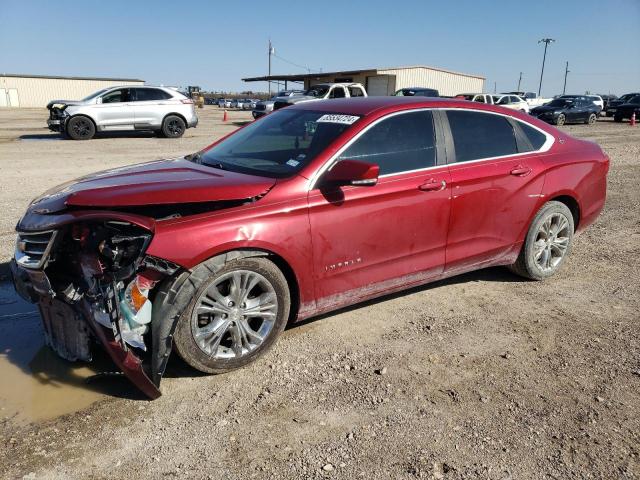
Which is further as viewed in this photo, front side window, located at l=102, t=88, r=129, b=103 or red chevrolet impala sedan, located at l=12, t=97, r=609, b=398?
front side window, located at l=102, t=88, r=129, b=103

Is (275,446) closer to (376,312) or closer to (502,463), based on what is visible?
(502,463)

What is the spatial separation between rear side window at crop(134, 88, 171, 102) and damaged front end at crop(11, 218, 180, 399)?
15.7m

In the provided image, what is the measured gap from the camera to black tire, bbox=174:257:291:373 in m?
3.15

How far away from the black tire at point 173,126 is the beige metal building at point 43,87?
135 feet

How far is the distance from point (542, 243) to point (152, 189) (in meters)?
3.59

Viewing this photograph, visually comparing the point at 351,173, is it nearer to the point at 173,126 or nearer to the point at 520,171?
the point at 520,171

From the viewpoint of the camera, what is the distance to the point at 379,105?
412 cm

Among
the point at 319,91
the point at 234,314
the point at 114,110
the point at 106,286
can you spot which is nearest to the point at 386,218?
the point at 234,314

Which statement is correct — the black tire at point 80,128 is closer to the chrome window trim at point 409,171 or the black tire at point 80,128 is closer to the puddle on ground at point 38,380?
the puddle on ground at point 38,380

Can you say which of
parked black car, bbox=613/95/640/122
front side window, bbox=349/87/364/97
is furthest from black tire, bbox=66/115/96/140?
parked black car, bbox=613/95/640/122

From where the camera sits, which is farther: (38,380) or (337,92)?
(337,92)

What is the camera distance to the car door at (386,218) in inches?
143

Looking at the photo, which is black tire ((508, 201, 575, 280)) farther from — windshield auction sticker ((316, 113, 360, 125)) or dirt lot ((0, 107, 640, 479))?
windshield auction sticker ((316, 113, 360, 125))

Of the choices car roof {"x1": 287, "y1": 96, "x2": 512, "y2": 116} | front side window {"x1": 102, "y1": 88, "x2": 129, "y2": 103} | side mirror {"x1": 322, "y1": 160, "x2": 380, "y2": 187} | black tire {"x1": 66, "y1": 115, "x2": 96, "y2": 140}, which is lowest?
black tire {"x1": 66, "y1": 115, "x2": 96, "y2": 140}
